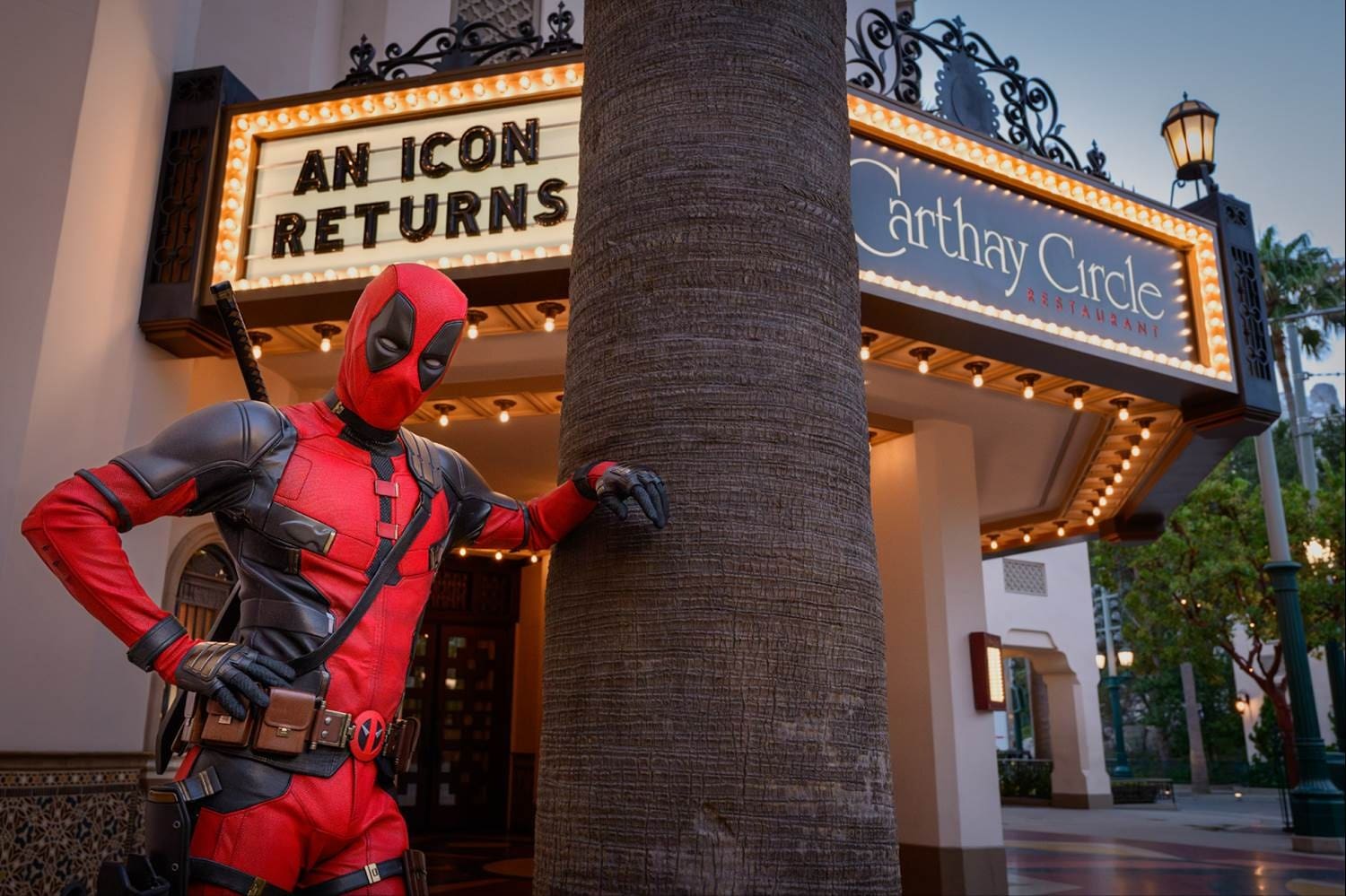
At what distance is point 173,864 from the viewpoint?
2000 millimetres

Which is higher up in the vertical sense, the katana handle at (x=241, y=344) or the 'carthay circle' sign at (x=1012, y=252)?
the 'carthay circle' sign at (x=1012, y=252)

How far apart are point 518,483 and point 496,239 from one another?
5534 millimetres

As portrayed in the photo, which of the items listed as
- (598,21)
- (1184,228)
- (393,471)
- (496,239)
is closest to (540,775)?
(393,471)

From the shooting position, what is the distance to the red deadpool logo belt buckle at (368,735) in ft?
7.17

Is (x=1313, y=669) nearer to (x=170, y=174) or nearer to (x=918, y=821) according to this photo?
(x=918, y=821)

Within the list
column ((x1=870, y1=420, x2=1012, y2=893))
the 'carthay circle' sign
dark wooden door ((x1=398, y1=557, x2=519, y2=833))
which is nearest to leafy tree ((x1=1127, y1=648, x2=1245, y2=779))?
dark wooden door ((x1=398, y1=557, x2=519, y2=833))

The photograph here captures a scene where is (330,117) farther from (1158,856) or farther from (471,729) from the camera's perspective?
(1158,856)

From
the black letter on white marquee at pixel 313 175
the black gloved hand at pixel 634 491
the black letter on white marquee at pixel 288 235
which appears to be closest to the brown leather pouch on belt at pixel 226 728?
the black gloved hand at pixel 634 491

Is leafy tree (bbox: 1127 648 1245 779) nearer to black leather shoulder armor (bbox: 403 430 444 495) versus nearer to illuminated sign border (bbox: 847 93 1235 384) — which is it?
illuminated sign border (bbox: 847 93 1235 384)

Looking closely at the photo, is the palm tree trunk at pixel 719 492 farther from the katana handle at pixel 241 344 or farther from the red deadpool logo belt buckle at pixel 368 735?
the katana handle at pixel 241 344

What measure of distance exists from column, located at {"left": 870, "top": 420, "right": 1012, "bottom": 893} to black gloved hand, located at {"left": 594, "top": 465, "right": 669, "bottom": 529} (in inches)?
265

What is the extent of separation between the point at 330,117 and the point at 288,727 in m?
5.16

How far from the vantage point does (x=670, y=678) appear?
6.17 ft

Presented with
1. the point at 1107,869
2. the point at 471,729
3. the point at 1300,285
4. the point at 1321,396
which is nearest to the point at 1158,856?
the point at 1107,869
